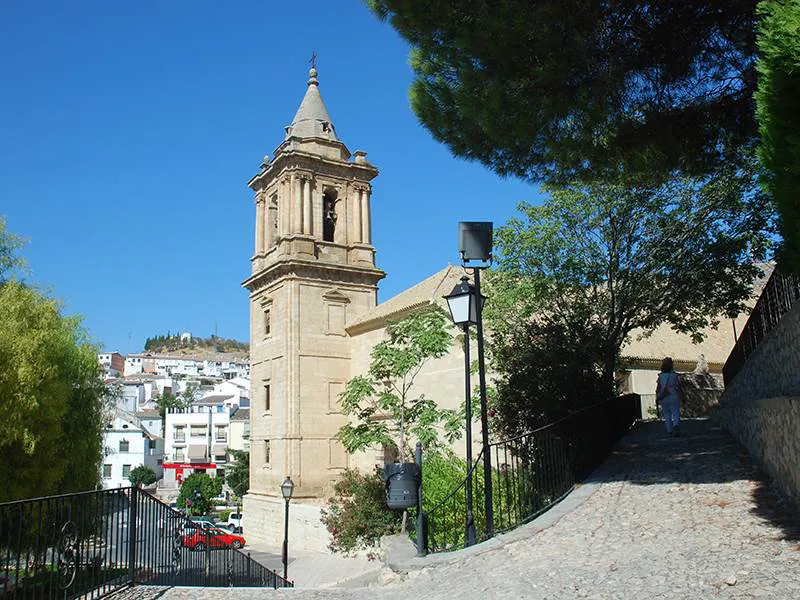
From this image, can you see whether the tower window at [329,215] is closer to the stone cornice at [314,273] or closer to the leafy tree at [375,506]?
the stone cornice at [314,273]

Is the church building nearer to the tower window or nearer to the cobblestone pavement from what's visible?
the tower window

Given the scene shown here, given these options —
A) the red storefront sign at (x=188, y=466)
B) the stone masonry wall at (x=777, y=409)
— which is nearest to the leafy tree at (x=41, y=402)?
the stone masonry wall at (x=777, y=409)

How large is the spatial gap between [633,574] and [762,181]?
3563 millimetres

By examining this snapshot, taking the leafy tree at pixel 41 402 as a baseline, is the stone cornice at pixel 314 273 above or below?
above

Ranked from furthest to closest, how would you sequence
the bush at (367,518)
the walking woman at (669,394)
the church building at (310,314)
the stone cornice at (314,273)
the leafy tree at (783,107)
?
1. the stone cornice at (314,273)
2. the church building at (310,314)
3. the bush at (367,518)
4. the walking woman at (669,394)
5. the leafy tree at (783,107)

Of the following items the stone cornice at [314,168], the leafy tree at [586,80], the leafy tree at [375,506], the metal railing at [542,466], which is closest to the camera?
the leafy tree at [586,80]

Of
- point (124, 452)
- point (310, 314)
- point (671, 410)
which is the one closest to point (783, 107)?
point (671, 410)

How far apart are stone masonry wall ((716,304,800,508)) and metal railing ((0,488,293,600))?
6641mm

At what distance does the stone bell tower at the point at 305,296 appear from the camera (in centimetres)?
3070

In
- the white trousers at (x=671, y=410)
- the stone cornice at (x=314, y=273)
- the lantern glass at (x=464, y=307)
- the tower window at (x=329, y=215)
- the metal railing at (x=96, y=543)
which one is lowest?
the metal railing at (x=96, y=543)

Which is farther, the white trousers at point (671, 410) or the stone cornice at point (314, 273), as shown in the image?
the stone cornice at point (314, 273)

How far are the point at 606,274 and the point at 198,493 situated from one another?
4172 centimetres

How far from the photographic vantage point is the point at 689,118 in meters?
9.41

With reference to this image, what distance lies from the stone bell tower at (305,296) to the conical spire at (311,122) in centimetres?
5
